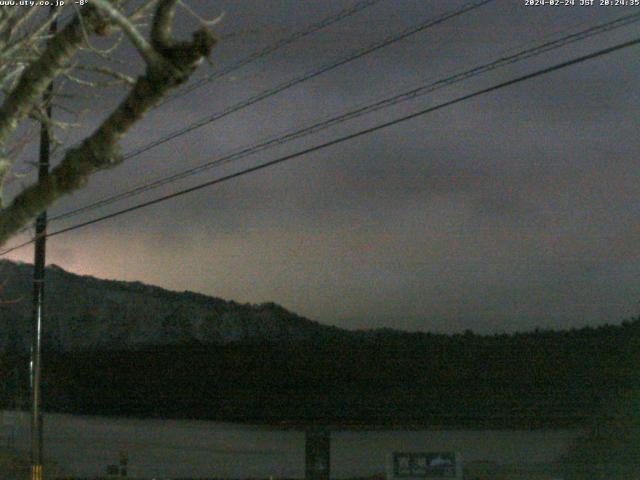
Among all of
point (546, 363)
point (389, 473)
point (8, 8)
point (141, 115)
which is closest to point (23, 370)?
point (546, 363)

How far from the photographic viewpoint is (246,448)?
95.7ft

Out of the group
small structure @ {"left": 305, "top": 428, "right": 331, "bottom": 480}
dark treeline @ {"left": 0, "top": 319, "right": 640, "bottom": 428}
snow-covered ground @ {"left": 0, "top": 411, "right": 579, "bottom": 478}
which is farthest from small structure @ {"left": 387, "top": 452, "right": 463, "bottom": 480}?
dark treeline @ {"left": 0, "top": 319, "right": 640, "bottom": 428}

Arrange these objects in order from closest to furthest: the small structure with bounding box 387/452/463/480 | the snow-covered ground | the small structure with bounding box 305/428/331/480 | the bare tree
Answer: the bare tree
the small structure with bounding box 387/452/463/480
the small structure with bounding box 305/428/331/480
the snow-covered ground

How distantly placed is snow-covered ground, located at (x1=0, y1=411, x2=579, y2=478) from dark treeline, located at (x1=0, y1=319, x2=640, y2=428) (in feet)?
6.71

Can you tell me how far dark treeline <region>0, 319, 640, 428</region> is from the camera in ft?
105

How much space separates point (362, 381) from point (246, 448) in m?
8.02

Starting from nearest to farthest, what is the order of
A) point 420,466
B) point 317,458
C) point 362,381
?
point 420,466, point 317,458, point 362,381

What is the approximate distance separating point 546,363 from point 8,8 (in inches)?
1100

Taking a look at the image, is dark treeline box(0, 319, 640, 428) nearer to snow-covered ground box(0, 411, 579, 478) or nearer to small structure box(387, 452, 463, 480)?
snow-covered ground box(0, 411, 579, 478)

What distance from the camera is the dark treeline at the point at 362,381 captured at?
3216 cm

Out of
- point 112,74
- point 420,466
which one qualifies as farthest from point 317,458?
point 112,74

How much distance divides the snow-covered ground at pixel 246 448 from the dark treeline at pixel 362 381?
2046mm

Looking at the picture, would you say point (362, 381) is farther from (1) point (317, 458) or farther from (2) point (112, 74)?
(2) point (112, 74)

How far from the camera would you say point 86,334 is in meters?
50.7
